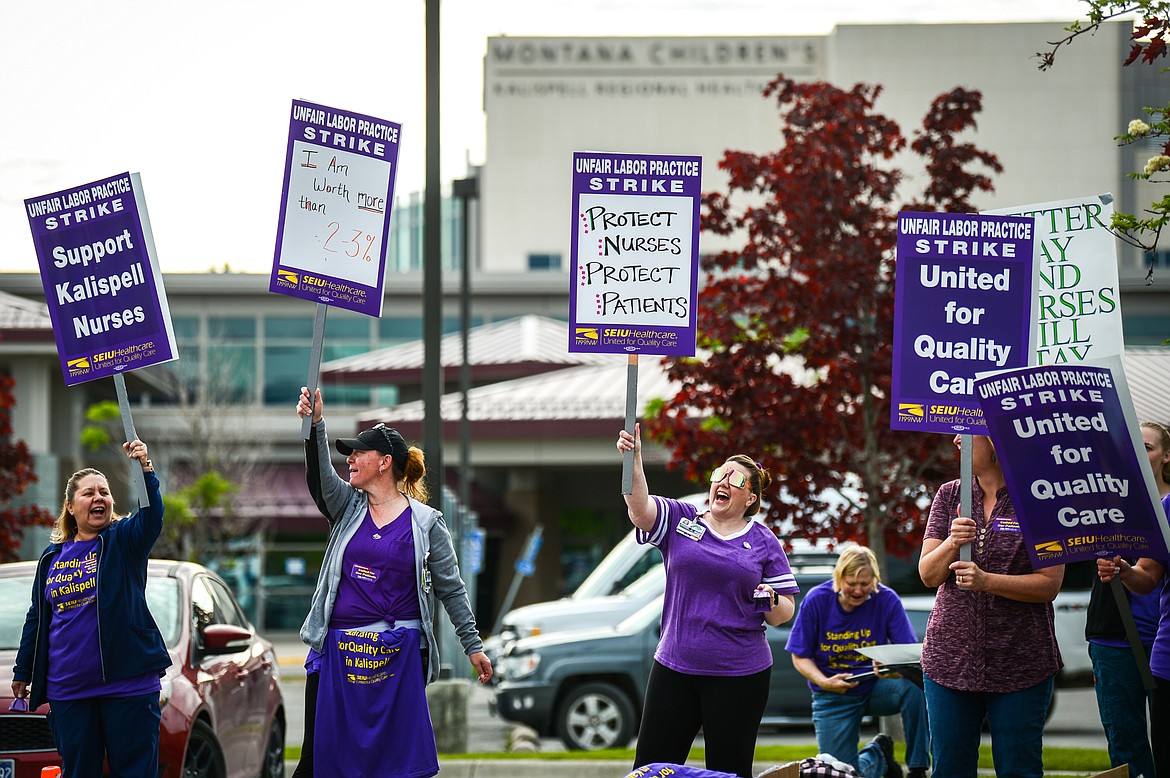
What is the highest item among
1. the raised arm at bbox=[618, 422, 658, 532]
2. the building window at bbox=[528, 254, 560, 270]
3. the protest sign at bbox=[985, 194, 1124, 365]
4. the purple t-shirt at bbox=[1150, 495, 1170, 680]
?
the building window at bbox=[528, 254, 560, 270]

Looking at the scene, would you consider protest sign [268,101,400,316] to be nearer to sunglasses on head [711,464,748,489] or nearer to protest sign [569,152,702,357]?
protest sign [569,152,702,357]

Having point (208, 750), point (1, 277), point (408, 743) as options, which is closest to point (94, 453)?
point (1, 277)

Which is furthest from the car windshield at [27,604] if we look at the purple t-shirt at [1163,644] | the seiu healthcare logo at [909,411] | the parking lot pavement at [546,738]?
the purple t-shirt at [1163,644]

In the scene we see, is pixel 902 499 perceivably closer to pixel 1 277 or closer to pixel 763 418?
pixel 763 418

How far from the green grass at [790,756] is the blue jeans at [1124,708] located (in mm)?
3692

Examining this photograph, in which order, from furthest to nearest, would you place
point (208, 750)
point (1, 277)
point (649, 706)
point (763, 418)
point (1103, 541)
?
point (1, 277)
point (763, 418)
point (208, 750)
point (649, 706)
point (1103, 541)

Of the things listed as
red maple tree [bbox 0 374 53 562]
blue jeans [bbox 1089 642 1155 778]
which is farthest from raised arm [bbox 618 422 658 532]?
red maple tree [bbox 0 374 53 562]

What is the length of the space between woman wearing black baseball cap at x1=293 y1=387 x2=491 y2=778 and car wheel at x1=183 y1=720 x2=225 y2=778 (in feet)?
6.61

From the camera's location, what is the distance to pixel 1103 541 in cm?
566

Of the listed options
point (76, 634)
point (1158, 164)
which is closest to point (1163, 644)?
point (1158, 164)

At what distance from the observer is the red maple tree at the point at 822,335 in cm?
1172

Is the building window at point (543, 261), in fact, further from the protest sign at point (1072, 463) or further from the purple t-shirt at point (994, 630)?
the protest sign at point (1072, 463)

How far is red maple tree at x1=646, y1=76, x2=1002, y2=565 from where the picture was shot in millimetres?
11719

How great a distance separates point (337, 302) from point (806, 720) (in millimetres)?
8890
